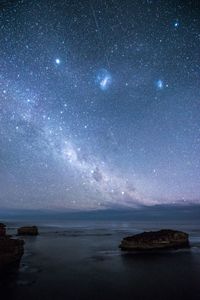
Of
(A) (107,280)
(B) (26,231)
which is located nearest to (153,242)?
(A) (107,280)

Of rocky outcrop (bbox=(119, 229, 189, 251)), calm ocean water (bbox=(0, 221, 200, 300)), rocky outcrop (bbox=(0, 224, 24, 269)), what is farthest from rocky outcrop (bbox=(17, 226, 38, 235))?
rocky outcrop (bbox=(0, 224, 24, 269))

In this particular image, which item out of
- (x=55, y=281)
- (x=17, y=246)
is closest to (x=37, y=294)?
(x=55, y=281)

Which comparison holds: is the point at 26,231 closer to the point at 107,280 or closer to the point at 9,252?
the point at 9,252

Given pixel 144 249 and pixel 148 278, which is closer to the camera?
pixel 148 278

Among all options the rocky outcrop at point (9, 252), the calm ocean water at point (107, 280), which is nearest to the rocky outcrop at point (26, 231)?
the calm ocean water at point (107, 280)

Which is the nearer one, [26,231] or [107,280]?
[107,280]

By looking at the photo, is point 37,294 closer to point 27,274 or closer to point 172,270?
point 27,274

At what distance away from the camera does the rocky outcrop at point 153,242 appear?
63531mm

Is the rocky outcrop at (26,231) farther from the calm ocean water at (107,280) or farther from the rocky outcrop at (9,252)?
the rocky outcrop at (9,252)

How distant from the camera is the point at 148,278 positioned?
3509 cm

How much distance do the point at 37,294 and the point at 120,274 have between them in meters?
13.9

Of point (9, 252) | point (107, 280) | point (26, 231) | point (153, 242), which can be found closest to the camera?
point (107, 280)

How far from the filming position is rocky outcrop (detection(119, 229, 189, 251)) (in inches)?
2501

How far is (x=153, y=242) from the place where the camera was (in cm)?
6444
